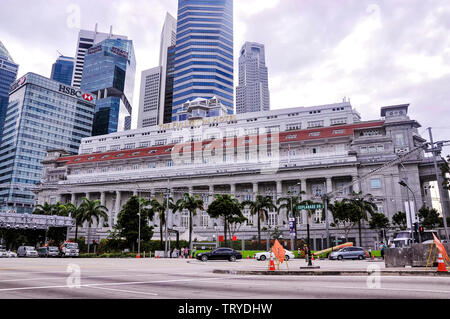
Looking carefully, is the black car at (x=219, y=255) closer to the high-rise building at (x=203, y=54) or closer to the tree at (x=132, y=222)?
the tree at (x=132, y=222)

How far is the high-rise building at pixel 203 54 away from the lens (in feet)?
548

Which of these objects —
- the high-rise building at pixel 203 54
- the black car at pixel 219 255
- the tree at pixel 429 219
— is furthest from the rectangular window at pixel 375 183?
the high-rise building at pixel 203 54

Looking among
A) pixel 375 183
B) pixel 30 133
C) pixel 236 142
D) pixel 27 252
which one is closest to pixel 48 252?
pixel 27 252

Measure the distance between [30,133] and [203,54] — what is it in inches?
3435

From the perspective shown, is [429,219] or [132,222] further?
[132,222]

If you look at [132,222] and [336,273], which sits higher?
[132,222]

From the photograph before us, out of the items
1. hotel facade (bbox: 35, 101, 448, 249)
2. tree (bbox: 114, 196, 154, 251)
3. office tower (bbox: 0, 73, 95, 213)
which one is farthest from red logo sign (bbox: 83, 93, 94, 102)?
tree (bbox: 114, 196, 154, 251)

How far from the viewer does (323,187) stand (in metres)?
78.9

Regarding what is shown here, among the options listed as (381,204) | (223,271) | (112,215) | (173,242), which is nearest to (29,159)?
(112,215)

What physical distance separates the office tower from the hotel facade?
146 ft

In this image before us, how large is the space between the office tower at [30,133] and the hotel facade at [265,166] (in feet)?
146

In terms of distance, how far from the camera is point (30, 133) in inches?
5886

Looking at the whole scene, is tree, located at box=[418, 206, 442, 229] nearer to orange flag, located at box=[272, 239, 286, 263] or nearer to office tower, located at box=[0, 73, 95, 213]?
orange flag, located at box=[272, 239, 286, 263]

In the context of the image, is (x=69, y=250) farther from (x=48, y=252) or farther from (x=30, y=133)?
(x=30, y=133)
